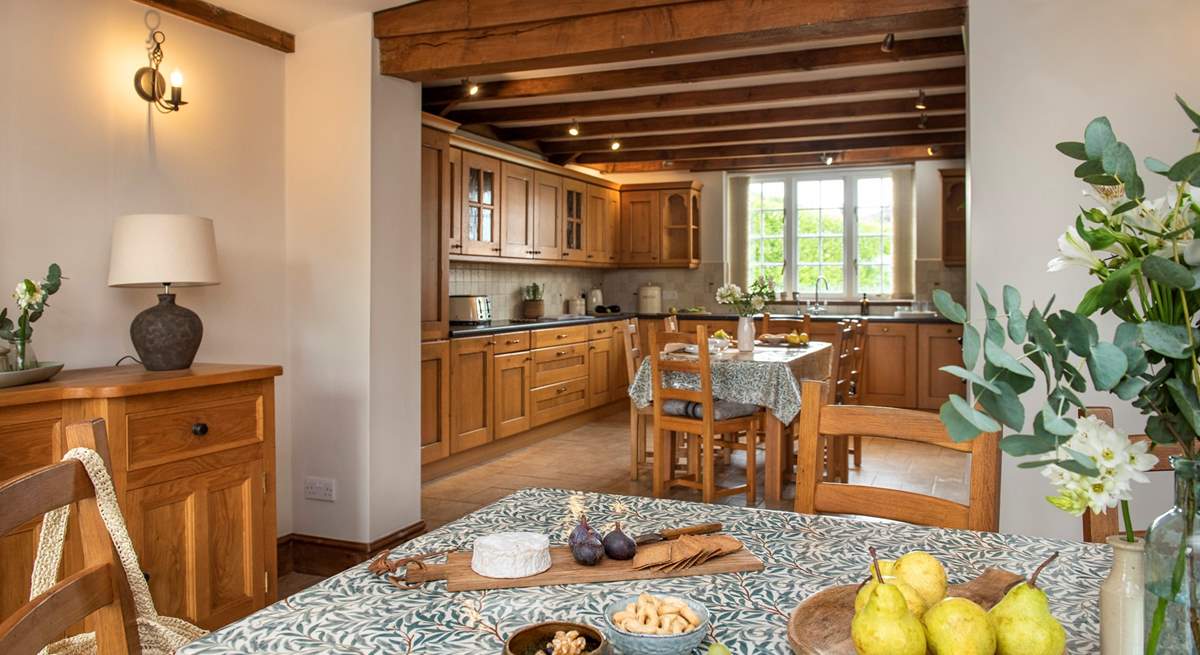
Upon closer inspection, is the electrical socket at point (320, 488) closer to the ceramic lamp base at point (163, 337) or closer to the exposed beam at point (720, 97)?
the ceramic lamp base at point (163, 337)

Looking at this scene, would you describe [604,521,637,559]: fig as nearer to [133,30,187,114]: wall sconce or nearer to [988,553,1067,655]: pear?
[988,553,1067,655]: pear

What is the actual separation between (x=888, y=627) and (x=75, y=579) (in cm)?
110

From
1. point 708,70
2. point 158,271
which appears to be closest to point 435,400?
point 158,271

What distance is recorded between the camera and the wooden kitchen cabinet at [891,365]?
7.47m

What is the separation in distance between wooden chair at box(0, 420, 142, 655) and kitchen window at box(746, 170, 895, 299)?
7.98 m

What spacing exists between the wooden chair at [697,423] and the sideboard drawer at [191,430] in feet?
7.15

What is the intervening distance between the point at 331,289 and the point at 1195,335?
3515mm

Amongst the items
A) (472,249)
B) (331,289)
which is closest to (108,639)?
(331,289)

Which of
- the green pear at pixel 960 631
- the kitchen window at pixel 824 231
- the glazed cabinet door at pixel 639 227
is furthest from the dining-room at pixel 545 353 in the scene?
the glazed cabinet door at pixel 639 227

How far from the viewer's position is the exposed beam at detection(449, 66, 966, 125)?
16.9 ft

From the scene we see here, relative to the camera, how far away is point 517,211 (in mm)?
6711

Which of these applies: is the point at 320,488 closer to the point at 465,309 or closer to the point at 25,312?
the point at 25,312

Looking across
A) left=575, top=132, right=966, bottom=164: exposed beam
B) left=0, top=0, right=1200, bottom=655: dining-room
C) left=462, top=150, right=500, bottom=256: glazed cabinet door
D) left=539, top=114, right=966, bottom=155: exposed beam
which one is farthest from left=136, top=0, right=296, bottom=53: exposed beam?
left=575, top=132, right=966, bottom=164: exposed beam

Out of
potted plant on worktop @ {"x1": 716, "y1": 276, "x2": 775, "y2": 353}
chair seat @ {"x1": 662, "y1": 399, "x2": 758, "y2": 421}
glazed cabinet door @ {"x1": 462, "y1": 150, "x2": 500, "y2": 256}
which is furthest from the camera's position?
glazed cabinet door @ {"x1": 462, "y1": 150, "x2": 500, "y2": 256}
